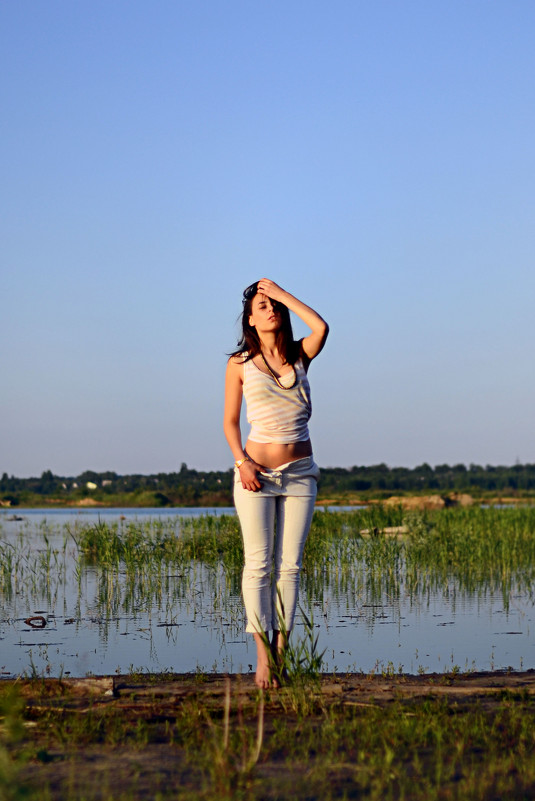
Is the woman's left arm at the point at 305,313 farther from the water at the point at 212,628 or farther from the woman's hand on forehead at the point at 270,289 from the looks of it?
the water at the point at 212,628

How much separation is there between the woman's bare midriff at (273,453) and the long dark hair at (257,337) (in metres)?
0.47

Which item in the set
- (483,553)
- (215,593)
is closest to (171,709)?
(215,593)

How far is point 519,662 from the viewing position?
6945 mm

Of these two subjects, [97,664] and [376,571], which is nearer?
[97,664]

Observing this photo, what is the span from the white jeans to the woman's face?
764 mm

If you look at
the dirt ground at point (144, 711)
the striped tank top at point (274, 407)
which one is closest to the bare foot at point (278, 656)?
the dirt ground at point (144, 711)

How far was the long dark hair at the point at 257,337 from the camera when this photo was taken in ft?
16.1

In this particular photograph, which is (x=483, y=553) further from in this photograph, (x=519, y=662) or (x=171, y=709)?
(x=171, y=709)

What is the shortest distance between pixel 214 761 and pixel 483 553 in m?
11.7

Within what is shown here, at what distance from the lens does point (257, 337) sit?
495cm

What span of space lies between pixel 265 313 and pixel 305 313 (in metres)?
0.23

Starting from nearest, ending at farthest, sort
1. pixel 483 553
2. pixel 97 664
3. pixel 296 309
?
1. pixel 296 309
2. pixel 97 664
3. pixel 483 553

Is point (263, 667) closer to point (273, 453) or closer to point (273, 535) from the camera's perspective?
point (273, 535)

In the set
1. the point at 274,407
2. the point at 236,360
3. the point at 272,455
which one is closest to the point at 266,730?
the point at 272,455
